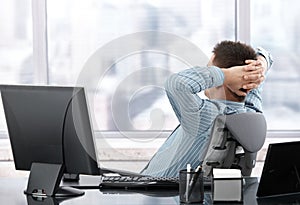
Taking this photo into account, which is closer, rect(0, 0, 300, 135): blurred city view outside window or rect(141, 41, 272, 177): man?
rect(141, 41, 272, 177): man

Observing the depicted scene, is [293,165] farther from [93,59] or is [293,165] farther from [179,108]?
[93,59]

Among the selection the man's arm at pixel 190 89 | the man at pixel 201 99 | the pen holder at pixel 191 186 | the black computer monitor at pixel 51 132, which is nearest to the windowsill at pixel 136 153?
the man at pixel 201 99

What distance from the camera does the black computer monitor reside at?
221 cm

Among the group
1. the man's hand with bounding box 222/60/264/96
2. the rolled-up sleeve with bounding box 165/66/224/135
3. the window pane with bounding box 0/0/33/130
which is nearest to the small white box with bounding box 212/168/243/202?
the rolled-up sleeve with bounding box 165/66/224/135

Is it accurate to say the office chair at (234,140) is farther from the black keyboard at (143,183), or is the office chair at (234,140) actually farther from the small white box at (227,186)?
the small white box at (227,186)

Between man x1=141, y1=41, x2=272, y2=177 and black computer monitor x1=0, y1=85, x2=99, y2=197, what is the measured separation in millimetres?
425

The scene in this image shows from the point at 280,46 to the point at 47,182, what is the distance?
2.22 m

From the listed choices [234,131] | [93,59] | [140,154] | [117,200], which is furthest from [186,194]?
[140,154]

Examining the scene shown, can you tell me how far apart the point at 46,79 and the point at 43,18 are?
0.35 metres

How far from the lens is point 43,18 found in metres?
4.11

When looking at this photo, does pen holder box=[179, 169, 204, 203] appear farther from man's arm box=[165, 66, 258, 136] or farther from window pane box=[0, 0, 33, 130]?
window pane box=[0, 0, 33, 130]

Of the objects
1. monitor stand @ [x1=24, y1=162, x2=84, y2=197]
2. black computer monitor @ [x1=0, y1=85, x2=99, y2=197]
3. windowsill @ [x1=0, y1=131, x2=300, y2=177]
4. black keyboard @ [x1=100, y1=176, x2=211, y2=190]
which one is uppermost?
black computer monitor @ [x1=0, y1=85, x2=99, y2=197]

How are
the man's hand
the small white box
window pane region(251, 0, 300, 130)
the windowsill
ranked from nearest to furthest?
the small white box < the man's hand < the windowsill < window pane region(251, 0, 300, 130)

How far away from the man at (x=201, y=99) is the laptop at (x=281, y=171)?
44 centimetres
